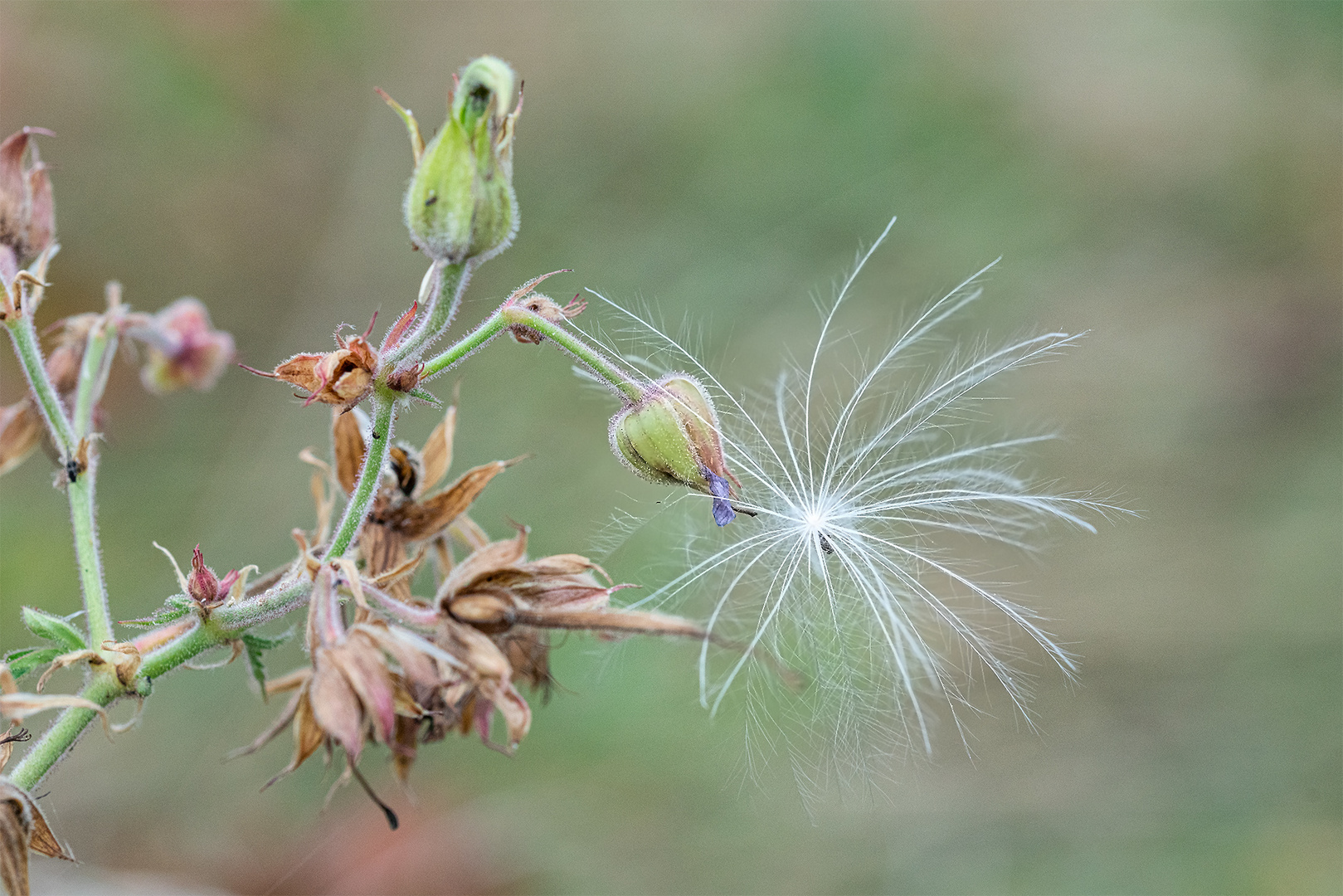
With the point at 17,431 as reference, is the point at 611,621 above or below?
above

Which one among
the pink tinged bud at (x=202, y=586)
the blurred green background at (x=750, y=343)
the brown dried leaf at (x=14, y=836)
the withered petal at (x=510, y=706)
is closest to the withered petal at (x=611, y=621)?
the withered petal at (x=510, y=706)

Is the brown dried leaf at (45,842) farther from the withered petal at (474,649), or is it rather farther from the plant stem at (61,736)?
the withered petal at (474,649)

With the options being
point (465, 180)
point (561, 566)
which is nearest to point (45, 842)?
point (561, 566)

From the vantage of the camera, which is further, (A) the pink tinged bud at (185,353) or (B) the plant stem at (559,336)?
(A) the pink tinged bud at (185,353)

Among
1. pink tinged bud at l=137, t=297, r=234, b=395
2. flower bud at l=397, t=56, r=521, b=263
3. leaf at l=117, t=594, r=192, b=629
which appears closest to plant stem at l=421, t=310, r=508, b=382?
flower bud at l=397, t=56, r=521, b=263

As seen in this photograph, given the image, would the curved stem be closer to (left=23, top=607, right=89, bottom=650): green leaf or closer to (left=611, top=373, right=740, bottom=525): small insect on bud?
(left=23, top=607, right=89, bottom=650): green leaf

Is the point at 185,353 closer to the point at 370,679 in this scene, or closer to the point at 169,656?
the point at 169,656

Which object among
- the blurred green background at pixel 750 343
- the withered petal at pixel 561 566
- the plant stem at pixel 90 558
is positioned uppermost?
the blurred green background at pixel 750 343
